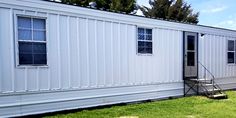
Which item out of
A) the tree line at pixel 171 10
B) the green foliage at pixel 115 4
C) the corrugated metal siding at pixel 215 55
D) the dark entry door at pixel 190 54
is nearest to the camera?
the dark entry door at pixel 190 54

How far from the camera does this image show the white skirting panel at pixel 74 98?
744cm

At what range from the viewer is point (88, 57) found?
895 centimetres

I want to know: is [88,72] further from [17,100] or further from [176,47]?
[176,47]

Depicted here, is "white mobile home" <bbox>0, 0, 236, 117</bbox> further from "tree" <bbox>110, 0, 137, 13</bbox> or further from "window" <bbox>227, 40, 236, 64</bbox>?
"tree" <bbox>110, 0, 137, 13</bbox>

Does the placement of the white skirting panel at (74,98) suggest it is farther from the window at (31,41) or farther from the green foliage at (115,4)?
the green foliage at (115,4)

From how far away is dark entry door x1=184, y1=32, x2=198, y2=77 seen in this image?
476 inches

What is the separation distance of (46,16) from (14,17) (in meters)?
0.90

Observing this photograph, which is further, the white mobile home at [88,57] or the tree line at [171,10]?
the tree line at [171,10]

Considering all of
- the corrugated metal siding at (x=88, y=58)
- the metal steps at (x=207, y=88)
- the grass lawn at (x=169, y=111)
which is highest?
the corrugated metal siding at (x=88, y=58)

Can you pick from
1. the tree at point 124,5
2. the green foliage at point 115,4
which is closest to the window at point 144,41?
the tree at point 124,5

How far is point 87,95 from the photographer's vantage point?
8.93 metres

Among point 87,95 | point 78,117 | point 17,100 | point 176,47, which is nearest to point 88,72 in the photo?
point 87,95

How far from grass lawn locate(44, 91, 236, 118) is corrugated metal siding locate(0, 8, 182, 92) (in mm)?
904

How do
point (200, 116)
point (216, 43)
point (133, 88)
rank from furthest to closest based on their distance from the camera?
1. point (216, 43)
2. point (133, 88)
3. point (200, 116)
